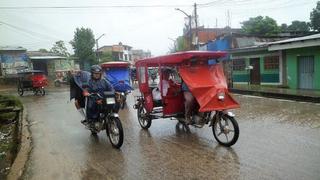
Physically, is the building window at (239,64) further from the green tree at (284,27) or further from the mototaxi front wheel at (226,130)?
the green tree at (284,27)

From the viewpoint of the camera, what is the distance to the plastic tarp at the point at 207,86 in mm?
7605

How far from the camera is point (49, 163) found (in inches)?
276

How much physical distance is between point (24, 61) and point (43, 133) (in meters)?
32.7

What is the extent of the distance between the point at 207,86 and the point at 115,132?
7.44ft

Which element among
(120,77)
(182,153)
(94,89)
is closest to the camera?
(182,153)

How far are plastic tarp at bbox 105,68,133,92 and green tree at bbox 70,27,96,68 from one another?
1383 inches

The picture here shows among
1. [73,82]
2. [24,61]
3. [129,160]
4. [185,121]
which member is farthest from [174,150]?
[24,61]

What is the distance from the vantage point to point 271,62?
24.4 m

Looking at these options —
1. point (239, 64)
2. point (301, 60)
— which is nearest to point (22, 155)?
point (301, 60)

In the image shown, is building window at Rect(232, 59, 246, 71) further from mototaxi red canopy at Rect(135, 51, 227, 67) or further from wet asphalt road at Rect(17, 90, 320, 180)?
mototaxi red canopy at Rect(135, 51, 227, 67)

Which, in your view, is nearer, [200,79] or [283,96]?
[200,79]

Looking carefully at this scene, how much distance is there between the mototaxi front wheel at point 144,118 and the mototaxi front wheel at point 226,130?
2564mm

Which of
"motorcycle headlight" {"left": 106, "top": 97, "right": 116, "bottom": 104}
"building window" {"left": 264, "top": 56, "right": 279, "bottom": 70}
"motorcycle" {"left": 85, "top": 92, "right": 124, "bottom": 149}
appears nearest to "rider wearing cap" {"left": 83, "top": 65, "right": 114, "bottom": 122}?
"motorcycle" {"left": 85, "top": 92, "right": 124, "bottom": 149}

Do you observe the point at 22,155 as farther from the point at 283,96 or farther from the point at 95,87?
the point at 283,96
